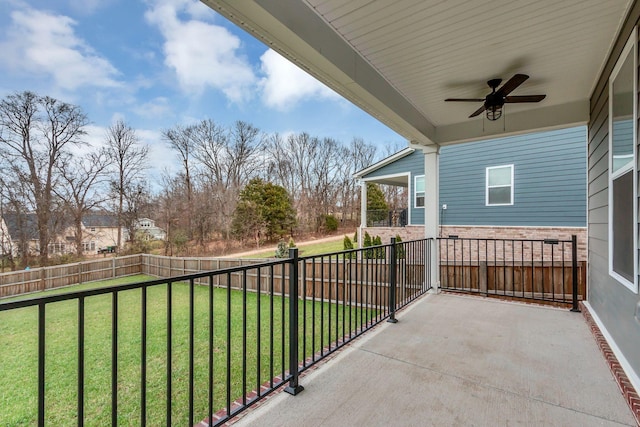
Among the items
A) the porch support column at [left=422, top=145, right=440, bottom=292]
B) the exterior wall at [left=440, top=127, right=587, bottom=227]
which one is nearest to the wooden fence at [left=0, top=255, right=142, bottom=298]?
the porch support column at [left=422, top=145, right=440, bottom=292]

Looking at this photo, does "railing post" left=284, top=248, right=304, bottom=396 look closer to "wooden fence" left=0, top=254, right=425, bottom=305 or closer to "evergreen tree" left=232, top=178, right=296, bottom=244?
"wooden fence" left=0, top=254, right=425, bottom=305

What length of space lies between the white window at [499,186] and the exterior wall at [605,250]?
3975 mm

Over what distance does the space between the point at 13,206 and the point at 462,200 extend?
13.7 metres

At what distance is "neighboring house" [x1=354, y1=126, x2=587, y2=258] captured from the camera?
21.3 ft

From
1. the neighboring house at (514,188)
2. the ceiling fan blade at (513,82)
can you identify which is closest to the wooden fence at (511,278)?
the neighboring house at (514,188)

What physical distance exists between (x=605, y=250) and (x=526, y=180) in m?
4.95

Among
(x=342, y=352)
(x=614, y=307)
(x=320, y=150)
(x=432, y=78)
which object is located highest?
(x=320, y=150)

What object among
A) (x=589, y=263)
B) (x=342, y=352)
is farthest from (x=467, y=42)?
(x=589, y=263)

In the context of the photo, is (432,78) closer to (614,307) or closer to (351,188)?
(614,307)

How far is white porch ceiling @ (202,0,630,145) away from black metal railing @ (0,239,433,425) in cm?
138

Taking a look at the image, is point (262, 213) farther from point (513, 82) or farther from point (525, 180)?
point (513, 82)

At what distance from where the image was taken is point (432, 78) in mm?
2990

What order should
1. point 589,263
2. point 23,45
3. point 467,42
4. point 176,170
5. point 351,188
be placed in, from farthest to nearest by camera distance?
1. point 351,188
2. point 176,170
3. point 23,45
4. point 589,263
5. point 467,42

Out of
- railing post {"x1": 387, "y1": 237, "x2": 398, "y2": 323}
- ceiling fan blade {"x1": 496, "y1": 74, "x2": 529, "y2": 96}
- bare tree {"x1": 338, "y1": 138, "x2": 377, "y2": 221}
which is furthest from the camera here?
bare tree {"x1": 338, "y1": 138, "x2": 377, "y2": 221}
